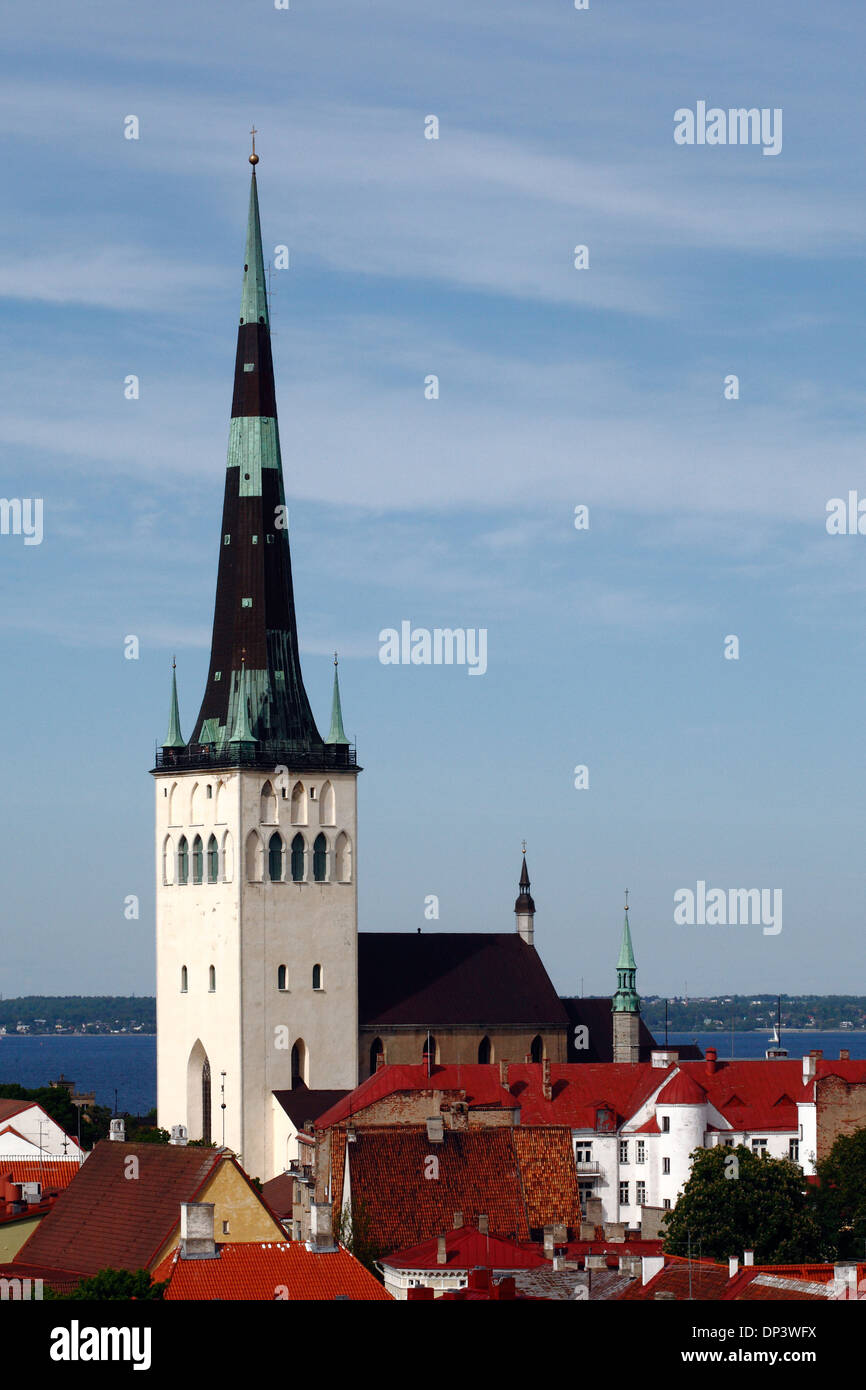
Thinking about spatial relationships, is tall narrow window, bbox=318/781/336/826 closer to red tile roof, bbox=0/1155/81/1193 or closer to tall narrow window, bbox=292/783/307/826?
tall narrow window, bbox=292/783/307/826

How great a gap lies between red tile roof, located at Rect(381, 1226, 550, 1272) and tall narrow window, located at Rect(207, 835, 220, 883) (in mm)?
41388

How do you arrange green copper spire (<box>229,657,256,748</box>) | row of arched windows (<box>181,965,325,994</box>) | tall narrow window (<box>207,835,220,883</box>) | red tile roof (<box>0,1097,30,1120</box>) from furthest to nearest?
tall narrow window (<box>207,835,220,883</box>)
green copper spire (<box>229,657,256,748</box>)
row of arched windows (<box>181,965,325,994</box>)
red tile roof (<box>0,1097,30,1120</box>)

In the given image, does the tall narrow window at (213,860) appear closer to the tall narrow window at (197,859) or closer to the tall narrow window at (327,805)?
the tall narrow window at (197,859)

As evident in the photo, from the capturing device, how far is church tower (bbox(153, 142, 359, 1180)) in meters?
103

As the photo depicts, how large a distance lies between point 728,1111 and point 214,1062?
21.8 metres

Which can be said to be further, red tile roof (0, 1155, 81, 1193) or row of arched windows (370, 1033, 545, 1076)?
row of arched windows (370, 1033, 545, 1076)

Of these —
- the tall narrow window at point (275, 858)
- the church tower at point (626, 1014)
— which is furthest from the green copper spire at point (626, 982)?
the tall narrow window at point (275, 858)

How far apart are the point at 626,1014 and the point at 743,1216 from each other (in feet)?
151

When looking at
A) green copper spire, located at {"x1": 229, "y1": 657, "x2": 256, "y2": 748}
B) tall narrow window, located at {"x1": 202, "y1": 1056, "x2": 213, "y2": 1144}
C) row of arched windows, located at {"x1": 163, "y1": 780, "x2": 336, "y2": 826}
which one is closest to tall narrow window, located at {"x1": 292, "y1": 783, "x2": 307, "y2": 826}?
row of arched windows, located at {"x1": 163, "y1": 780, "x2": 336, "y2": 826}

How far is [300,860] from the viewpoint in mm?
105562

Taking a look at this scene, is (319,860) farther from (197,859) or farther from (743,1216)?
(743,1216)
